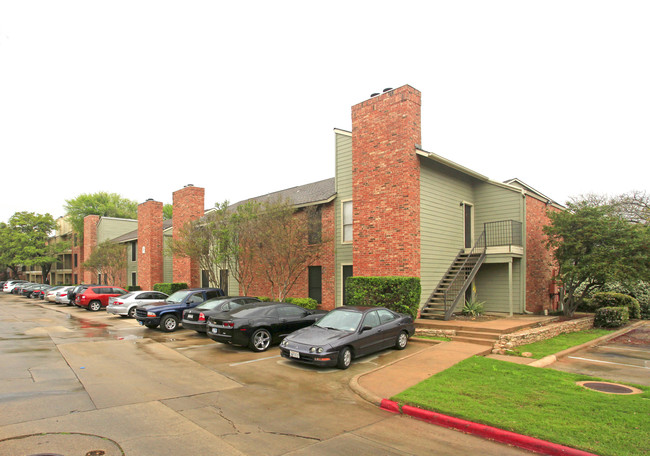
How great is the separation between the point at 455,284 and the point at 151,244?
23.7 metres

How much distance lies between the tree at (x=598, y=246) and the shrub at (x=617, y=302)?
4.60 meters

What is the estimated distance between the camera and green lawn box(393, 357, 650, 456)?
5.26m

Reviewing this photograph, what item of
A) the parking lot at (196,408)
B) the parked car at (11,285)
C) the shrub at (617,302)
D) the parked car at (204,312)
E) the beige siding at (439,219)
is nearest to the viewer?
the parking lot at (196,408)

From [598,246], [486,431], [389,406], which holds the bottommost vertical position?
[389,406]

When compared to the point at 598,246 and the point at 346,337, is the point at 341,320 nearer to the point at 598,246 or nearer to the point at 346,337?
the point at 346,337

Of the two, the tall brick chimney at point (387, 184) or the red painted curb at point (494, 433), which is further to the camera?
the tall brick chimney at point (387, 184)

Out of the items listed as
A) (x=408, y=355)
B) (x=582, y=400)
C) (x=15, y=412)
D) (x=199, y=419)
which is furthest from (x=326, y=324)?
(x=15, y=412)

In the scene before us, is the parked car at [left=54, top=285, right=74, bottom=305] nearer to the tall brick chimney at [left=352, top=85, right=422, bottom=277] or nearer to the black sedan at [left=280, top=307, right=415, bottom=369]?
the tall brick chimney at [left=352, top=85, right=422, bottom=277]

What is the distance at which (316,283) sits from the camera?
19344 mm

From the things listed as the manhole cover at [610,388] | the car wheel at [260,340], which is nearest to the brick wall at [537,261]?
the manhole cover at [610,388]

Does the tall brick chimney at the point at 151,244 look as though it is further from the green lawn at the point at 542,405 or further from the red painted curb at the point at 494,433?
the red painted curb at the point at 494,433

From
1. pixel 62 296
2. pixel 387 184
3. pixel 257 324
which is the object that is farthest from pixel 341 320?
pixel 62 296

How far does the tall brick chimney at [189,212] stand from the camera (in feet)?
87.9

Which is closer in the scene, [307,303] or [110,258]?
[307,303]
